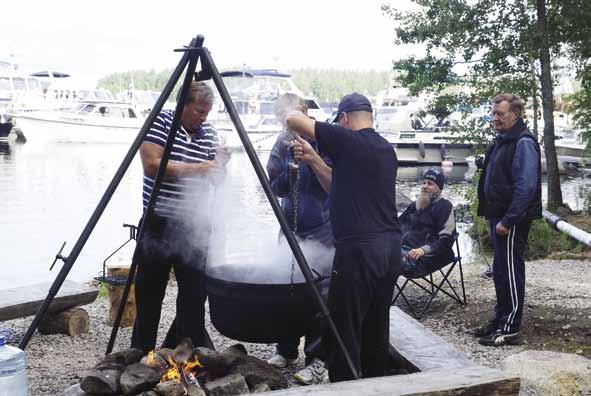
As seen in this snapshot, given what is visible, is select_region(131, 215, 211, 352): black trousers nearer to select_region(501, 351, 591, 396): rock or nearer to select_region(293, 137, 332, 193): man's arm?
select_region(293, 137, 332, 193): man's arm

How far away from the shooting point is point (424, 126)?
30547mm

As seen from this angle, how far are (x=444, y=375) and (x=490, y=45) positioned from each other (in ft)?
30.8

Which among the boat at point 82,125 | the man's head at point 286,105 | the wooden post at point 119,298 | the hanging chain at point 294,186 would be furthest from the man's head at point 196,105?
the boat at point 82,125

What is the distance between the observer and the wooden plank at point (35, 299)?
4.84m

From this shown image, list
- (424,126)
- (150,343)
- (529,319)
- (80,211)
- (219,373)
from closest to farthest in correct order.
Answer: (219,373)
(150,343)
(529,319)
(80,211)
(424,126)

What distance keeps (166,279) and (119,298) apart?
1.36 metres

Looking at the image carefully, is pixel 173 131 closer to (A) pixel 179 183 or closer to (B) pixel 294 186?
(A) pixel 179 183

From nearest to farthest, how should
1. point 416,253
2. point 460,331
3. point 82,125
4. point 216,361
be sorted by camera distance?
point 216,361
point 460,331
point 416,253
point 82,125

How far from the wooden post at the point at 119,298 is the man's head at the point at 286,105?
2178 mm

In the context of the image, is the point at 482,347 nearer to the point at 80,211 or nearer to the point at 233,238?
the point at 233,238

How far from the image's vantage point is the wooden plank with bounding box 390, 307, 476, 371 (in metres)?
3.64

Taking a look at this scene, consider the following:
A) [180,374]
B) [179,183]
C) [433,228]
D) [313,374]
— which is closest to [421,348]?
[313,374]

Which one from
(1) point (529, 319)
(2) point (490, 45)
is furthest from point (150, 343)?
(2) point (490, 45)

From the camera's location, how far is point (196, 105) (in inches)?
154
